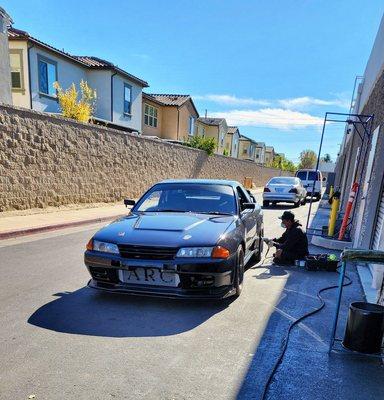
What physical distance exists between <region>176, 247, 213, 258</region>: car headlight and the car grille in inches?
2.7

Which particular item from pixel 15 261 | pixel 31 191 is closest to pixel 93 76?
pixel 31 191

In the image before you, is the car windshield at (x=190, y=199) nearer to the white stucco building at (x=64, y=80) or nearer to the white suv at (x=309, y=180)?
the white stucco building at (x=64, y=80)

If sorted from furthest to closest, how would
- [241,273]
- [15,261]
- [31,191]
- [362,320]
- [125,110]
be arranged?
[125,110]
[31,191]
[15,261]
[241,273]
[362,320]

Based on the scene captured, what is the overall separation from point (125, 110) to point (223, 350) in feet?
78.5

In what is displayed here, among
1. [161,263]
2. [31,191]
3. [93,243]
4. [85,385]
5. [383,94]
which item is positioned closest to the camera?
[85,385]

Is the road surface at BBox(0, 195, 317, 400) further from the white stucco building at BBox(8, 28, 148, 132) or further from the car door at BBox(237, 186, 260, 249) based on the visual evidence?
the white stucco building at BBox(8, 28, 148, 132)

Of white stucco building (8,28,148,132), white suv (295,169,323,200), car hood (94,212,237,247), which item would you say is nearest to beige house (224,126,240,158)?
white stucco building (8,28,148,132)

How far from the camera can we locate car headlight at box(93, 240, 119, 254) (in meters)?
3.96

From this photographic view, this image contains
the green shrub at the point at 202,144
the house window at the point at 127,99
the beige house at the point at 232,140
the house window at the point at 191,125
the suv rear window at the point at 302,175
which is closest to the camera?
the green shrub at the point at 202,144

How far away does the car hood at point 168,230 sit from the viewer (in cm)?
A: 388

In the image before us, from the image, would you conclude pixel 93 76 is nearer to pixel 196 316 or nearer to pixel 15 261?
pixel 15 261

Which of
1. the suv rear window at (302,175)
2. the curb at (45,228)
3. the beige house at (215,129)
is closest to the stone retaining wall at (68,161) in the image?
the curb at (45,228)

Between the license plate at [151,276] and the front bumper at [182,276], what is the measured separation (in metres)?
0.03

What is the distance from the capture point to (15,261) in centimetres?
584
